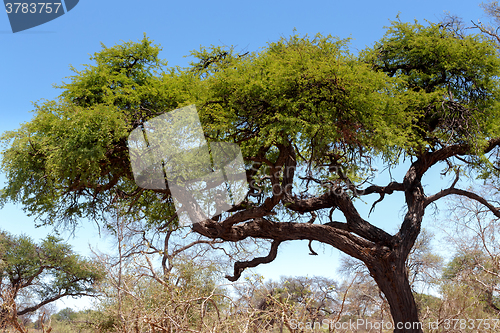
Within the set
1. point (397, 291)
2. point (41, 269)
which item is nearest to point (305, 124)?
point (397, 291)

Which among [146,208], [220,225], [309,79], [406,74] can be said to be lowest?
[220,225]

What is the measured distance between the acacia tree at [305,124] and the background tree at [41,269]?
899 centimetres

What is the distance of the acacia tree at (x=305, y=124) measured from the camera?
9320 mm

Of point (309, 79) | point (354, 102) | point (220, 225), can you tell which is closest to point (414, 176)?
point (354, 102)

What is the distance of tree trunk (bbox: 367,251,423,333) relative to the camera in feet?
29.6

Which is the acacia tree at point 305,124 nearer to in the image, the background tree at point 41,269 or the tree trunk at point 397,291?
the tree trunk at point 397,291

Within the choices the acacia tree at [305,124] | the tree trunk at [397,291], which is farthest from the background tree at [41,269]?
the tree trunk at [397,291]

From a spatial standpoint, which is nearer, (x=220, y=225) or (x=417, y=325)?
(x=417, y=325)

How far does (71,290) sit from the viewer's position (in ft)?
70.7

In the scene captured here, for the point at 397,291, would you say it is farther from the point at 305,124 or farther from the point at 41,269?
the point at 41,269

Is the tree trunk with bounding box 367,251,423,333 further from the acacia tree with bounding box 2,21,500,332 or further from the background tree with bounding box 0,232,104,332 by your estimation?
the background tree with bounding box 0,232,104,332

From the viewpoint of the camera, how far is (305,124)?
889 cm

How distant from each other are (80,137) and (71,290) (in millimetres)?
14545

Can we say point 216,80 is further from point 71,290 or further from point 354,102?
point 71,290
